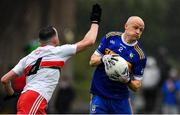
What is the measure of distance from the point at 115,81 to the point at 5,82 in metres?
1.77

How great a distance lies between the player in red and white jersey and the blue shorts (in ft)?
4.03

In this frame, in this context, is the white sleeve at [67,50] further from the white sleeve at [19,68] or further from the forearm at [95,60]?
the forearm at [95,60]

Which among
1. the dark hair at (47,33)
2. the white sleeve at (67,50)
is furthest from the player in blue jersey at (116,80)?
the dark hair at (47,33)

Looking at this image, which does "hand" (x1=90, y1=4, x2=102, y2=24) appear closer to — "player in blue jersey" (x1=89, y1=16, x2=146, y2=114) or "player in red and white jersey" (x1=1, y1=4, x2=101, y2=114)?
"player in red and white jersey" (x1=1, y1=4, x2=101, y2=114)

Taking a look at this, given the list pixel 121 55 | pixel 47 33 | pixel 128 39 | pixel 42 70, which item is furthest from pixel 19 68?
pixel 128 39

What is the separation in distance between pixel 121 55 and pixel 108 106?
831 mm

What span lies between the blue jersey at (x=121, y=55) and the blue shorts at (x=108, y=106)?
8cm

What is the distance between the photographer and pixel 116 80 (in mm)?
11789

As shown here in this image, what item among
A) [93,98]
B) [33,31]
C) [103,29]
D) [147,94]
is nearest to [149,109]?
[147,94]

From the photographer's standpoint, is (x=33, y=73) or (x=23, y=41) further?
(x=23, y=41)

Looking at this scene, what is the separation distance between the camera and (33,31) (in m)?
26.5

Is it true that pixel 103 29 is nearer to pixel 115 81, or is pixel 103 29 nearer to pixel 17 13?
pixel 17 13

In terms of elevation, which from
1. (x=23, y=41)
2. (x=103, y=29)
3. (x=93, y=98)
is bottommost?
(x=103, y=29)

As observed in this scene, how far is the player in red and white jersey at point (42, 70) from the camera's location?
11000mm
